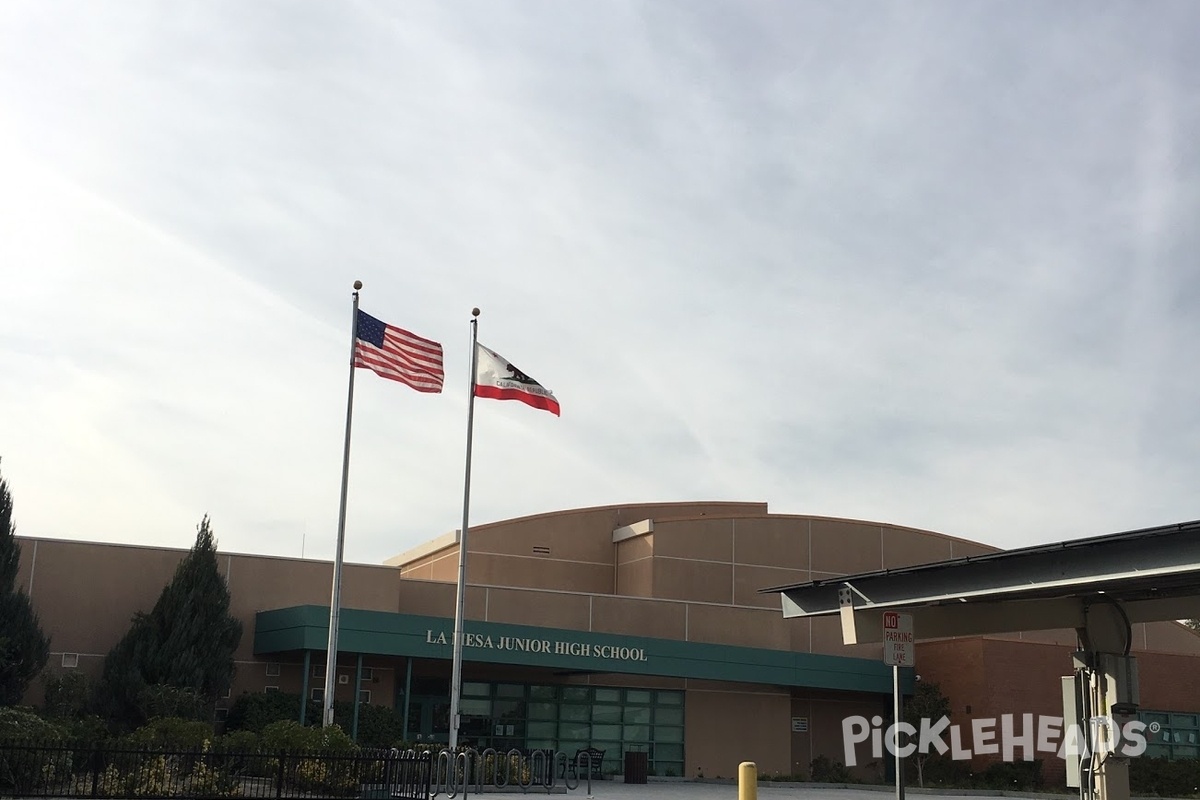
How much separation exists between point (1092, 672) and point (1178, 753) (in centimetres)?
2855

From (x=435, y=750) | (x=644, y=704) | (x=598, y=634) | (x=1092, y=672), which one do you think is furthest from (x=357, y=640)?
(x=1092, y=672)

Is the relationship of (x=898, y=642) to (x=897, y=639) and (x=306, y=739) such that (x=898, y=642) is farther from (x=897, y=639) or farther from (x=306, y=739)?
(x=306, y=739)

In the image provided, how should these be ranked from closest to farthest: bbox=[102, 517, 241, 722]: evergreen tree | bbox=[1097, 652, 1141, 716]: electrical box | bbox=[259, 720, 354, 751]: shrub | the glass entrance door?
bbox=[1097, 652, 1141, 716]: electrical box, bbox=[259, 720, 354, 751]: shrub, bbox=[102, 517, 241, 722]: evergreen tree, the glass entrance door

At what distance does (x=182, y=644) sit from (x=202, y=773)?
36.9ft

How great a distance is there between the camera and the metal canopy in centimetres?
1575

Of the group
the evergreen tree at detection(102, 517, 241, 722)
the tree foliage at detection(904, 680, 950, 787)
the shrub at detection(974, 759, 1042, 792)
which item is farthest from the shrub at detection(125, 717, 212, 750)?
the shrub at detection(974, 759, 1042, 792)

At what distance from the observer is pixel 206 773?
21844 millimetres

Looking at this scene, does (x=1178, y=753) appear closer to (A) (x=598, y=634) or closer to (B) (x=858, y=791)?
(B) (x=858, y=791)

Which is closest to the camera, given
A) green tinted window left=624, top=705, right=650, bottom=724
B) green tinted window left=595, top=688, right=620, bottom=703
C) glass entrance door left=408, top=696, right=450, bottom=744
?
glass entrance door left=408, top=696, right=450, bottom=744

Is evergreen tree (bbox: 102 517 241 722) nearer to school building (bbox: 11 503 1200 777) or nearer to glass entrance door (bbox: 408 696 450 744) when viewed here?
school building (bbox: 11 503 1200 777)

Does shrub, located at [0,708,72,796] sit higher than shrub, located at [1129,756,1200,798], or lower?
higher

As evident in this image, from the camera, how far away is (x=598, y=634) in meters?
36.2

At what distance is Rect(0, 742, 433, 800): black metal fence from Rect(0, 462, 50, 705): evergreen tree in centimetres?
938

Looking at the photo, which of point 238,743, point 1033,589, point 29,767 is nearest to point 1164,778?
point 1033,589
